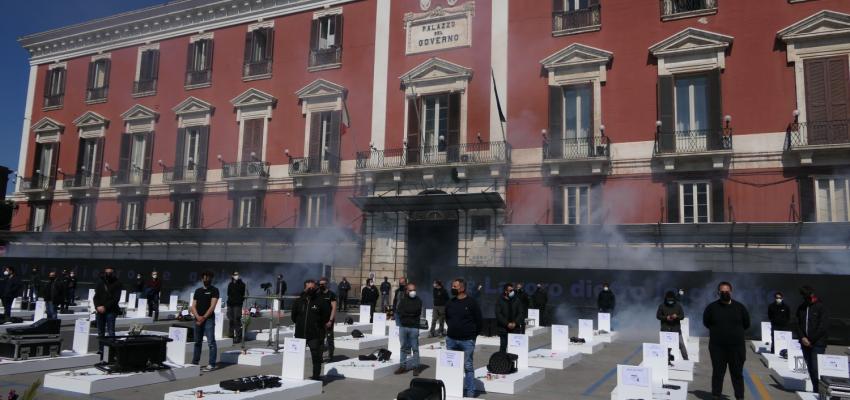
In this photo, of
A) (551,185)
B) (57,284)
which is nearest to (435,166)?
(551,185)

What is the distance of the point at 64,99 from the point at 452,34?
2784 cm

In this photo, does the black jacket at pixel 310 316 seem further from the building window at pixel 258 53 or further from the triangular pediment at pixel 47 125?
the triangular pediment at pixel 47 125

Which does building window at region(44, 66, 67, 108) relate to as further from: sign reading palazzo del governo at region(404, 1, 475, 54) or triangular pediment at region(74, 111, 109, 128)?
sign reading palazzo del governo at region(404, 1, 475, 54)

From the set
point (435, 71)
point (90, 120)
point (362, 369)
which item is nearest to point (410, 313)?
point (362, 369)

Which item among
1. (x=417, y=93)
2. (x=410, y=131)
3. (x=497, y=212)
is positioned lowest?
(x=497, y=212)

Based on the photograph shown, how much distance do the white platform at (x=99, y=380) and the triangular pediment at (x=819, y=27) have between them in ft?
77.1

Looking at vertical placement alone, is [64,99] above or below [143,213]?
above

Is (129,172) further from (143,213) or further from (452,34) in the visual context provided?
(452,34)

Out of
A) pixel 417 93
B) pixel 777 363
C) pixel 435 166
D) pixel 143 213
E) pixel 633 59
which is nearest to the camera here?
pixel 777 363

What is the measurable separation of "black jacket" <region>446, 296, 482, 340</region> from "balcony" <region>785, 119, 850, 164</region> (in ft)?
58.2

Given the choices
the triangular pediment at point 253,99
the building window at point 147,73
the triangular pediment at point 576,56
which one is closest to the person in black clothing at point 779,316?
the triangular pediment at point 576,56

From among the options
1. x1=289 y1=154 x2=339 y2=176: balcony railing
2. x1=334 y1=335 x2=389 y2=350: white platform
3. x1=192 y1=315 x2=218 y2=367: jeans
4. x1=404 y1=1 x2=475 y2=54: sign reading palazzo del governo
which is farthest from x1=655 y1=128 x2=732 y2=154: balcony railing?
x1=192 y1=315 x2=218 y2=367: jeans

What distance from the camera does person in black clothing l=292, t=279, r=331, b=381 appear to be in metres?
11.0

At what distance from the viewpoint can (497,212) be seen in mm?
26891
